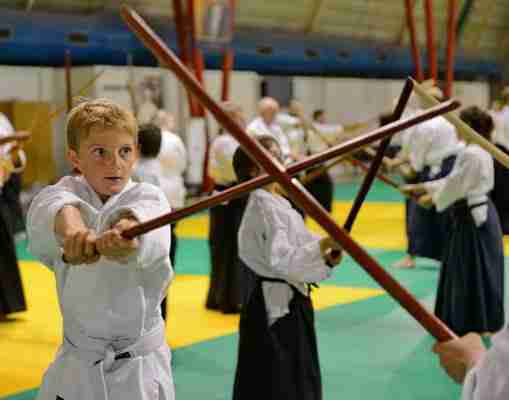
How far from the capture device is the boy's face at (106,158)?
7.78 feet

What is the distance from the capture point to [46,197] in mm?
2361

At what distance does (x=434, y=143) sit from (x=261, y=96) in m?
9.26

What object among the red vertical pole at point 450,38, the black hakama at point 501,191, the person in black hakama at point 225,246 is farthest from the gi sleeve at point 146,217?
the red vertical pole at point 450,38

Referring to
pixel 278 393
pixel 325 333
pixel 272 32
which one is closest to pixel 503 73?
pixel 272 32

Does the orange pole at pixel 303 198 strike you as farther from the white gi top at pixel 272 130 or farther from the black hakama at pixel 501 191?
the black hakama at pixel 501 191

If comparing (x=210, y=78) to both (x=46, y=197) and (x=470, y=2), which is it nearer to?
(x=470, y=2)

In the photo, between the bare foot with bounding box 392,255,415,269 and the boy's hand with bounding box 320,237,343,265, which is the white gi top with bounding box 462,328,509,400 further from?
the bare foot with bounding box 392,255,415,269

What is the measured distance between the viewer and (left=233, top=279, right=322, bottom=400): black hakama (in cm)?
376

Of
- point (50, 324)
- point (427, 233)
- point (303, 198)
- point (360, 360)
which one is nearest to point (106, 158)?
point (303, 198)

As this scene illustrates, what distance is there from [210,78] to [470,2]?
9.21 metres

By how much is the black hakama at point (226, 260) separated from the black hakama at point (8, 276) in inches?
56.7

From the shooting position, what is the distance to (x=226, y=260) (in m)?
6.91

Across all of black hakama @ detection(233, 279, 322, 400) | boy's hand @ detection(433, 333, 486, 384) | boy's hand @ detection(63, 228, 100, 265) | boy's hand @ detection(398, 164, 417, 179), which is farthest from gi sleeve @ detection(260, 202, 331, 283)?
boy's hand @ detection(398, 164, 417, 179)

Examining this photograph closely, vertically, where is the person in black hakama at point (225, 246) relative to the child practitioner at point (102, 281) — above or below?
below
